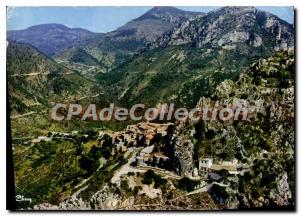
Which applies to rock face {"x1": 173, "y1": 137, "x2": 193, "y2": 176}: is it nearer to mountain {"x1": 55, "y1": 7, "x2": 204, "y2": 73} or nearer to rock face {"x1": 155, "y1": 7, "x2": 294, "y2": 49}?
mountain {"x1": 55, "y1": 7, "x2": 204, "y2": 73}

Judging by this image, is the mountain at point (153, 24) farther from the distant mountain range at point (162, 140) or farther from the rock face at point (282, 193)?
the rock face at point (282, 193)

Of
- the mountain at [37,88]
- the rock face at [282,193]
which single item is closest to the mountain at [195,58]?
the mountain at [37,88]

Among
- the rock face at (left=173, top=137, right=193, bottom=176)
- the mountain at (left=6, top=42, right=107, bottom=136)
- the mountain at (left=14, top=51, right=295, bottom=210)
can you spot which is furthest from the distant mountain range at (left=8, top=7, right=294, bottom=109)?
the rock face at (left=173, top=137, right=193, bottom=176)

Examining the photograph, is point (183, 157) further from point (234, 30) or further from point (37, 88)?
point (234, 30)
